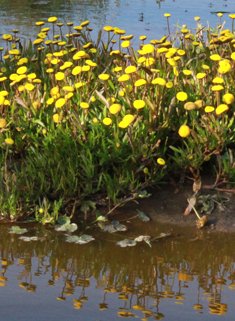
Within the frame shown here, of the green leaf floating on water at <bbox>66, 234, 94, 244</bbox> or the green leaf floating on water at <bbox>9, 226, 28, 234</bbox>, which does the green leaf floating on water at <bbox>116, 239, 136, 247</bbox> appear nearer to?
the green leaf floating on water at <bbox>66, 234, 94, 244</bbox>

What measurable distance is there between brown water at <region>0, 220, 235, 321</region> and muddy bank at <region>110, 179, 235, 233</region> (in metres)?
0.08

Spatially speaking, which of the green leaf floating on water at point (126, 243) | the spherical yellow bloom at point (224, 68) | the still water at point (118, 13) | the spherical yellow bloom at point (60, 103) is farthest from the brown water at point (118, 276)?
the still water at point (118, 13)

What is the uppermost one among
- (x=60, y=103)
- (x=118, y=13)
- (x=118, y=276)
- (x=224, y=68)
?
(x=118, y=13)

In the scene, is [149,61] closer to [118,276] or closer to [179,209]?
[179,209]

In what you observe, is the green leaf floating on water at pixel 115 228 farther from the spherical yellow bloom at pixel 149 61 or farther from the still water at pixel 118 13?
the still water at pixel 118 13

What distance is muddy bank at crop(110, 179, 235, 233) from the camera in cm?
328

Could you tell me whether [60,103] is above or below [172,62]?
below

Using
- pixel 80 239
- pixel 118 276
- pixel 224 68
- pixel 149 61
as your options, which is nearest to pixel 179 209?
pixel 80 239

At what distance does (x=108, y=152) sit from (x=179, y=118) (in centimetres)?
65

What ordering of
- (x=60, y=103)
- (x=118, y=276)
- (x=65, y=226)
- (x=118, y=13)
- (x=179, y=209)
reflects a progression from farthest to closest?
(x=118, y=13)
(x=179, y=209)
(x=60, y=103)
(x=65, y=226)
(x=118, y=276)

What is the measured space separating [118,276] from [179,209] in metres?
0.95

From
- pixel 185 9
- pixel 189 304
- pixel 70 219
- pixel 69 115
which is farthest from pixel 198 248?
pixel 185 9

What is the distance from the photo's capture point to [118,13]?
28.6ft

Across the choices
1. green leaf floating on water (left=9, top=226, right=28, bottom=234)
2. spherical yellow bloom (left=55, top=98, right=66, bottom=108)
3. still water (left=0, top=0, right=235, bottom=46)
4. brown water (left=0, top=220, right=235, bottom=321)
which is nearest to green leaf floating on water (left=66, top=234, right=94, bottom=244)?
brown water (left=0, top=220, right=235, bottom=321)
